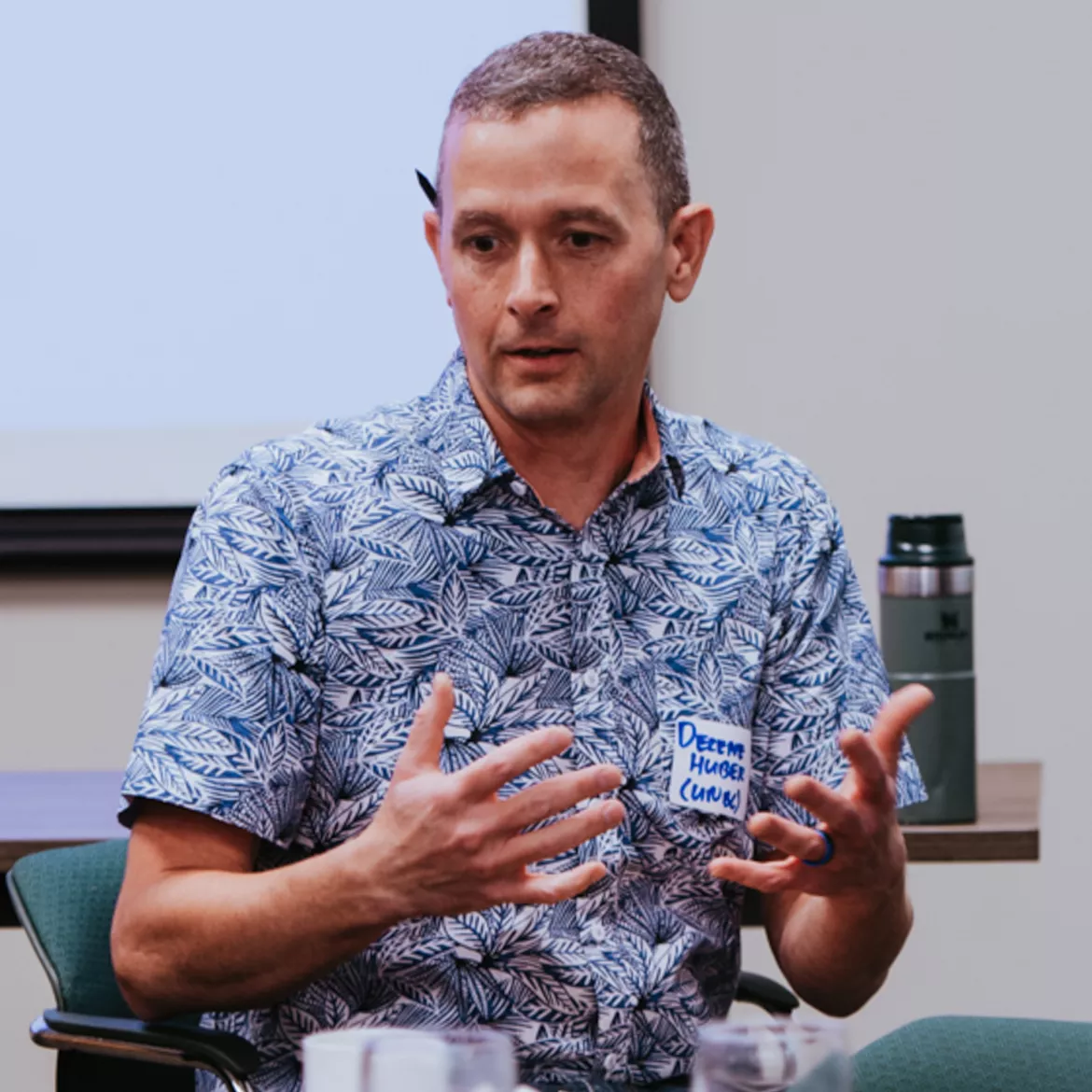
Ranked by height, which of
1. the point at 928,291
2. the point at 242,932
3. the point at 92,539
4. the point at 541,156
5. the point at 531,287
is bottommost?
the point at 242,932

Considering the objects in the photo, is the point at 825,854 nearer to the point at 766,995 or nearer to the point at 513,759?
the point at 513,759

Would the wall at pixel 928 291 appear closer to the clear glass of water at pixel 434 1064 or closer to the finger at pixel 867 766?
the finger at pixel 867 766

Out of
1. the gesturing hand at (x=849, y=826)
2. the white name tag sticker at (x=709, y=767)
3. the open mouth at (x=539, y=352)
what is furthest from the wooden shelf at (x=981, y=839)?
the open mouth at (x=539, y=352)

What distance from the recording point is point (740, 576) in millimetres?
1590

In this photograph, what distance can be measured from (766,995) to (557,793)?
68 cm

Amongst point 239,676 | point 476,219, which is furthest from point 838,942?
point 476,219

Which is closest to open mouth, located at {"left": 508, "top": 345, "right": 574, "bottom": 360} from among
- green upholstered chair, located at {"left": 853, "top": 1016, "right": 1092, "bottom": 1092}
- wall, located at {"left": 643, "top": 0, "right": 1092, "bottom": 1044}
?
green upholstered chair, located at {"left": 853, "top": 1016, "right": 1092, "bottom": 1092}

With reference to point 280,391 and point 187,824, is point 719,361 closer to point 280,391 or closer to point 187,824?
point 280,391

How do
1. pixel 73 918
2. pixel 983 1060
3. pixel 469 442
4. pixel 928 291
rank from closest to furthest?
pixel 983 1060 → pixel 469 442 → pixel 73 918 → pixel 928 291

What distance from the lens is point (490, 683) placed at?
148 centimetres

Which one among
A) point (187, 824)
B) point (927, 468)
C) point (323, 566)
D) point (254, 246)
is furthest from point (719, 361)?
point (187, 824)

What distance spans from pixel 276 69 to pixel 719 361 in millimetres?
828

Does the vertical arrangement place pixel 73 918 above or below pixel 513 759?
below

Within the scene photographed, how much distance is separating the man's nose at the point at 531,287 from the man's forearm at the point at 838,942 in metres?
0.53
